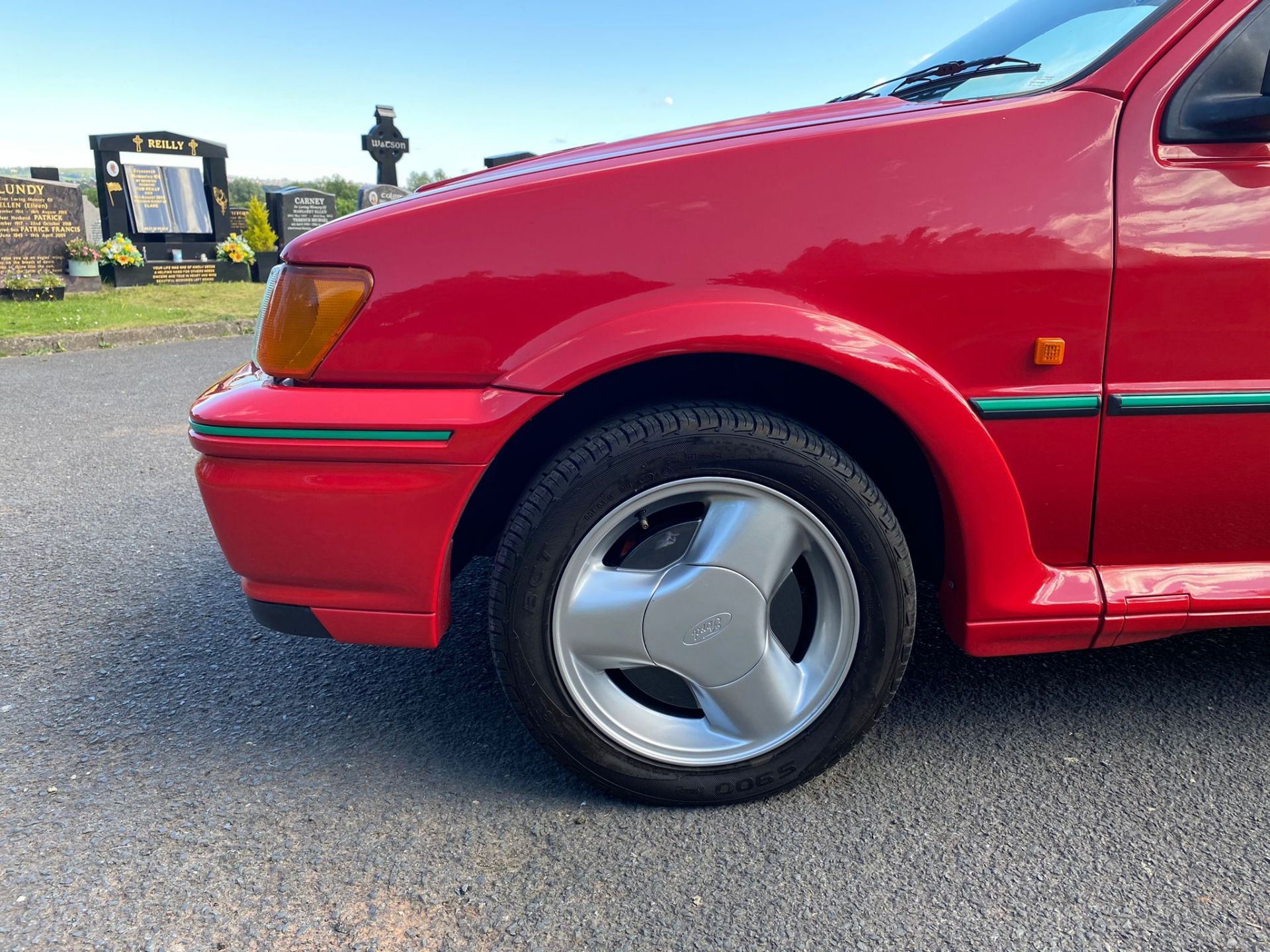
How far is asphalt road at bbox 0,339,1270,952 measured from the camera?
1438mm

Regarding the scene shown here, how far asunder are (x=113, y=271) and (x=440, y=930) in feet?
42.7

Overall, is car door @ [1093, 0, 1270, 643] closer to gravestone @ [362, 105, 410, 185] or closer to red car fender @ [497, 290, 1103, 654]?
red car fender @ [497, 290, 1103, 654]

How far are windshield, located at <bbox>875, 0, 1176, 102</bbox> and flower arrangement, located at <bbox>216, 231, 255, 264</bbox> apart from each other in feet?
42.7

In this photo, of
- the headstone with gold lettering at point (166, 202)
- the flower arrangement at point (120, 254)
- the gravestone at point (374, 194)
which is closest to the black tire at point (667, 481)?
the flower arrangement at point (120, 254)

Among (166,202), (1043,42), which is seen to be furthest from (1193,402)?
(166,202)

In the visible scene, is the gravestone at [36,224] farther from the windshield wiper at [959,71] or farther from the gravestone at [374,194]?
the windshield wiper at [959,71]

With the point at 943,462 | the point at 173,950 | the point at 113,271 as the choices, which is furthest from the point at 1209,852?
the point at 113,271

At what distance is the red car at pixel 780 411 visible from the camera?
60.1 inches

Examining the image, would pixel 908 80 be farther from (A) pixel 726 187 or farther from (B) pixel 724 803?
(B) pixel 724 803

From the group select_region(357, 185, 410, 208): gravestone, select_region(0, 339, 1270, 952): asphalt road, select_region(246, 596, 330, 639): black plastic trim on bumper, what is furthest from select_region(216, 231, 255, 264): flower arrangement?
select_region(246, 596, 330, 639): black plastic trim on bumper

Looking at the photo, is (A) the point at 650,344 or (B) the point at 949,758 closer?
(A) the point at 650,344

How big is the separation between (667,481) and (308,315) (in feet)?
2.30

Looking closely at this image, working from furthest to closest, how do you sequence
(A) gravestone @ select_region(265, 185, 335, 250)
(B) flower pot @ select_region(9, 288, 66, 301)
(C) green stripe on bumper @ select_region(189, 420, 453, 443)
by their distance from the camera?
(A) gravestone @ select_region(265, 185, 335, 250)
(B) flower pot @ select_region(9, 288, 66, 301)
(C) green stripe on bumper @ select_region(189, 420, 453, 443)

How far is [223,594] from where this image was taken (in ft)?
9.00
